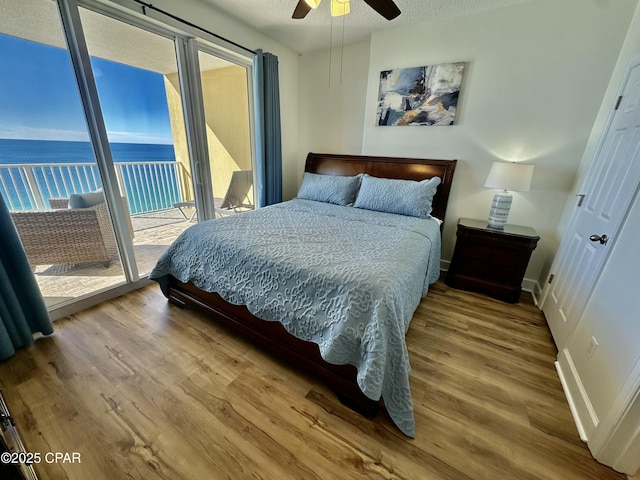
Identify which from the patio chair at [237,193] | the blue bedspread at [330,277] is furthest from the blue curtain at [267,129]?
the blue bedspread at [330,277]

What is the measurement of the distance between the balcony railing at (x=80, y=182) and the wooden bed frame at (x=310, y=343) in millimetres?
1303

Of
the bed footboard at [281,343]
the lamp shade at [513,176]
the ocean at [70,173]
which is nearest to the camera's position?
the bed footboard at [281,343]

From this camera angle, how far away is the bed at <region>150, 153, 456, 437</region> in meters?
1.20

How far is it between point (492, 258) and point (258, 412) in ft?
7.61

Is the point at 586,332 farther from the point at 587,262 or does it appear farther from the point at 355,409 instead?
the point at 355,409

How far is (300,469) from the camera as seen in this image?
1089mm

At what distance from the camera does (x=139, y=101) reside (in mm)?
2465

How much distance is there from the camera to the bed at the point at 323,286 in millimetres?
1198

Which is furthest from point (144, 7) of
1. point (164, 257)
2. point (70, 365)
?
point (70, 365)

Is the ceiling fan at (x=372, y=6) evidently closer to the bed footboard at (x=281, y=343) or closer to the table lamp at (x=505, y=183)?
the table lamp at (x=505, y=183)

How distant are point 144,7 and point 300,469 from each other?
3.18 m

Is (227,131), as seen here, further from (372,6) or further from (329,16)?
(372,6)

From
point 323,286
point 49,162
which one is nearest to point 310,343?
point 323,286

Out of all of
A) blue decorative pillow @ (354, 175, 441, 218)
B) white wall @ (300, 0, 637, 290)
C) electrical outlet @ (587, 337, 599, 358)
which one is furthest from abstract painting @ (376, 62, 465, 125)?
electrical outlet @ (587, 337, 599, 358)
